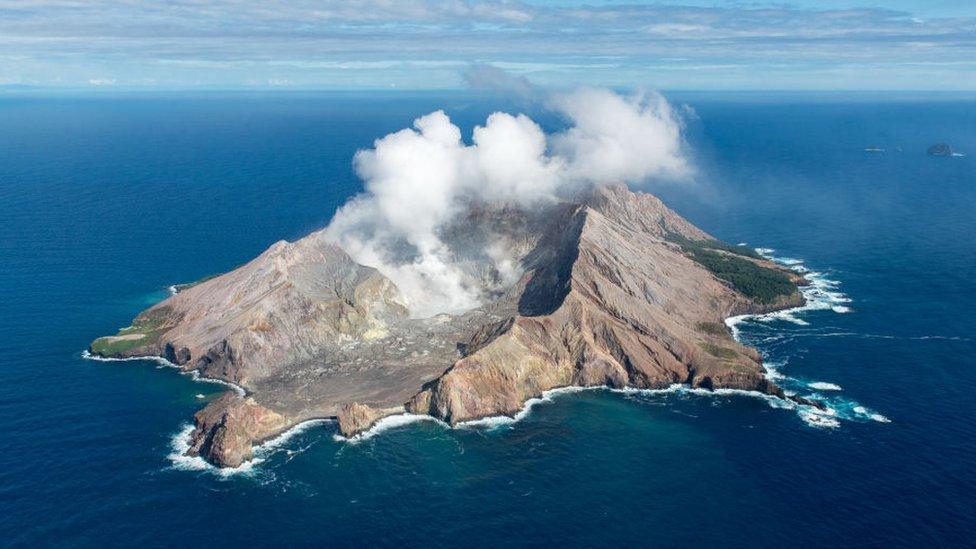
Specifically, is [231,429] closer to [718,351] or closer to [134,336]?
[134,336]

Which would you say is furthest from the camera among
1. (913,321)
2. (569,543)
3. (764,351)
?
(913,321)

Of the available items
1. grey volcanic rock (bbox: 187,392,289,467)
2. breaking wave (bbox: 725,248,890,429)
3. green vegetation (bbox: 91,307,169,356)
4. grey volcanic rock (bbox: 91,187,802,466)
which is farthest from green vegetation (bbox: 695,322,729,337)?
green vegetation (bbox: 91,307,169,356)

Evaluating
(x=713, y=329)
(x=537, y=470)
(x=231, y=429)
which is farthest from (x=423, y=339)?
(x=713, y=329)

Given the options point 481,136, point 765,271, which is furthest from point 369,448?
point 765,271

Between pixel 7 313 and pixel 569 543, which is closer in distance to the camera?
pixel 569 543

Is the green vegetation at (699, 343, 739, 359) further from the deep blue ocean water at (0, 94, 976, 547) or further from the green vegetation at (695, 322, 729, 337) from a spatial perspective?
the deep blue ocean water at (0, 94, 976, 547)

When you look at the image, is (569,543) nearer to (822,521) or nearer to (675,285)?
(822,521)

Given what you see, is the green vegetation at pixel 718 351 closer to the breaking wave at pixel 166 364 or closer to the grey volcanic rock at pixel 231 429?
the grey volcanic rock at pixel 231 429
